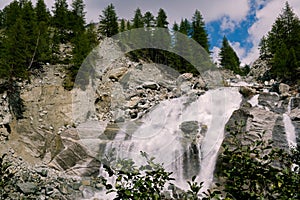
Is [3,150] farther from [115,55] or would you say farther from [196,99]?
[115,55]

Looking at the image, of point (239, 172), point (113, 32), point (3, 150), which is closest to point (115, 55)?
point (113, 32)

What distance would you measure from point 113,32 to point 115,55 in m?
13.0

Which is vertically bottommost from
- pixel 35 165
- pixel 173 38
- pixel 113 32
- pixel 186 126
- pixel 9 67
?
pixel 35 165

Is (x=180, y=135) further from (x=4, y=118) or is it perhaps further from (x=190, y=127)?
(x=4, y=118)


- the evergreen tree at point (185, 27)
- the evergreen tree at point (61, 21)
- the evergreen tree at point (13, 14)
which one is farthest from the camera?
the evergreen tree at point (185, 27)

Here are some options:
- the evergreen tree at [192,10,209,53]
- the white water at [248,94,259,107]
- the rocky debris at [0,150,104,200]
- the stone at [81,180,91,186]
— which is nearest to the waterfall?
the white water at [248,94,259,107]

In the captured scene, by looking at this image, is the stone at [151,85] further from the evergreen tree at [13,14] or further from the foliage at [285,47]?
the evergreen tree at [13,14]

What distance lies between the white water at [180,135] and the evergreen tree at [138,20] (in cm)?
2428

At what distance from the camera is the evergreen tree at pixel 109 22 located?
48.1 metres

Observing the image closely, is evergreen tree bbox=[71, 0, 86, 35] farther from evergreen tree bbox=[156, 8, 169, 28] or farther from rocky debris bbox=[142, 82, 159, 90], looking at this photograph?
rocky debris bbox=[142, 82, 159, 90]

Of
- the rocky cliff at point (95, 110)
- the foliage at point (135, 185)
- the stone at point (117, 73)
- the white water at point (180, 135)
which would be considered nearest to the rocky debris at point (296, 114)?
the rocky cliff at point (95, 110)

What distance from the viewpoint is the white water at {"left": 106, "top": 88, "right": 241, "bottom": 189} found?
1563cm

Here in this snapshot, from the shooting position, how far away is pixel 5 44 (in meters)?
25.5

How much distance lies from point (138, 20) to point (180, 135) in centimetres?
3225
